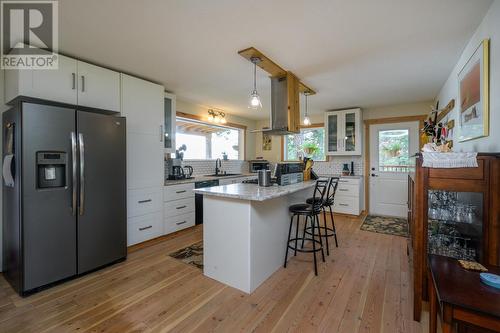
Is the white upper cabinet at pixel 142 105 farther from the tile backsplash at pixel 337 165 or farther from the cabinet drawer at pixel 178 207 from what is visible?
the tile backsplash at pixel 337 165

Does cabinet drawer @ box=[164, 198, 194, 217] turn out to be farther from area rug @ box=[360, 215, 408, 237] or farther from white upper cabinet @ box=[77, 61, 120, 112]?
area rug @ box=[360, 215, 408, 237]

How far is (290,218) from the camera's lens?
9.77ft

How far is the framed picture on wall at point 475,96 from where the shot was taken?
182 cm

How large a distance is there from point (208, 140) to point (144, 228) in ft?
8.42

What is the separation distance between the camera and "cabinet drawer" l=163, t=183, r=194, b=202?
3.55 meters

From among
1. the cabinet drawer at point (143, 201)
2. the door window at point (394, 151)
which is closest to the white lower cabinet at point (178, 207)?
the cabinet drawer at point (143, 201)

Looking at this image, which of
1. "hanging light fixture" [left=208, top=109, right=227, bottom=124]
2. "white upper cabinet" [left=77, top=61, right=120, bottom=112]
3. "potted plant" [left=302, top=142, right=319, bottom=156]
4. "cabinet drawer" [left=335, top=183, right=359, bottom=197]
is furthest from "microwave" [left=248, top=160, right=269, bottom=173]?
"white upper cabinet" [left=77, top=61, right=120, bottom=112]

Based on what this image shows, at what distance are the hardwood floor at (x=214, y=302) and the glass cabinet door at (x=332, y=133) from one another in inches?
117

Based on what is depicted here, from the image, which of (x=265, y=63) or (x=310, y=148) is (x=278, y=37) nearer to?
(x=265, y=63)

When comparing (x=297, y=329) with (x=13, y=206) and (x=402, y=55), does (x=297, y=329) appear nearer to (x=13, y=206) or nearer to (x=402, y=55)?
(x=13, y=206)

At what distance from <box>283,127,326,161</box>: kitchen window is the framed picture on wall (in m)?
3.29

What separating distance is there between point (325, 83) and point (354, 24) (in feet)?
5.03

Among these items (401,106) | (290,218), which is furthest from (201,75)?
(401,106)

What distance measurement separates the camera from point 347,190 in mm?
→ 4906
